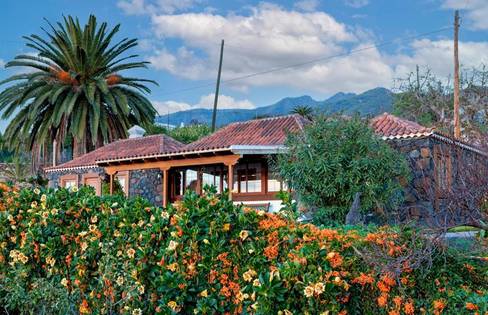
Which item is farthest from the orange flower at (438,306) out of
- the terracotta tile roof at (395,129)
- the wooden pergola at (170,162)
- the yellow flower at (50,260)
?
the wooden pergola at (170,162)

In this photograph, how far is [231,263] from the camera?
4.45 m

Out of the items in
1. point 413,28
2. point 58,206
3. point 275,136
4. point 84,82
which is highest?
point 413,28

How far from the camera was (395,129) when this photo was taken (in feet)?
55.9

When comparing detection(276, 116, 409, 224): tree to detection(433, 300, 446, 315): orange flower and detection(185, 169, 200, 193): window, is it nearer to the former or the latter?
detection(433, 300, 446, 315): orange flower

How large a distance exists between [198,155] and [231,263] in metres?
15.7

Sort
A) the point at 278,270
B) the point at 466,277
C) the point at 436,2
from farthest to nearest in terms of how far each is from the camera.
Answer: the point at 436,2 → the point at 466,277 → the point at 278,270

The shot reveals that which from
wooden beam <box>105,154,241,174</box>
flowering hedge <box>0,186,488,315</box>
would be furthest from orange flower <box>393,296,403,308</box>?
wooden beam <box>105,154,241,174</box>

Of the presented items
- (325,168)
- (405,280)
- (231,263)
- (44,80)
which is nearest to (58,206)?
(231,263)

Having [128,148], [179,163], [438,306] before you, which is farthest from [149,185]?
[438,306]

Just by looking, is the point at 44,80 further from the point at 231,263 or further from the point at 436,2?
the point at 231,263

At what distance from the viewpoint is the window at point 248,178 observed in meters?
21.1

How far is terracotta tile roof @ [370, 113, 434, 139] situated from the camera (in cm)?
1608

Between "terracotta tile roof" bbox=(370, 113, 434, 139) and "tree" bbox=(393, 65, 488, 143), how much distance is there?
55.4ft

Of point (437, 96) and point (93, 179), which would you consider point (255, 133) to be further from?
point (437, 96)
